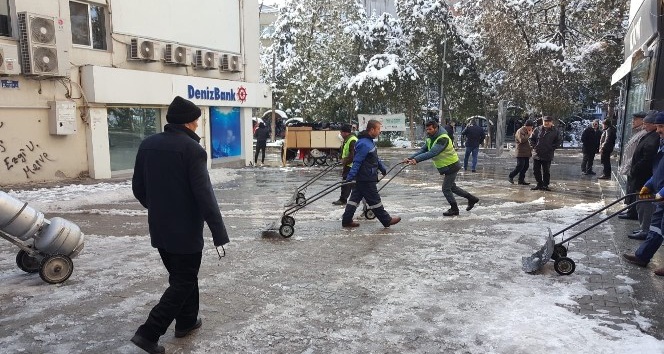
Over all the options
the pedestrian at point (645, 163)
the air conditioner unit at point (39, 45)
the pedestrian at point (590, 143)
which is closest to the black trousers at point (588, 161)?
the pedestrian at point (590, 143)

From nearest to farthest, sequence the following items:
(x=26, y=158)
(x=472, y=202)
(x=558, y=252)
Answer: (x=558, y=252) < (x=472, y=202) < (x=26, y=158)

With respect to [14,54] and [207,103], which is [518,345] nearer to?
[14,54]

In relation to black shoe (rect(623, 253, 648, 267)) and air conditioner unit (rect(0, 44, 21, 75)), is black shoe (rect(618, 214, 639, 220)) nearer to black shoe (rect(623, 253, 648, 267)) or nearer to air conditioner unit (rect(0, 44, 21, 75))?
black shoe (rect(623, 253, 648, 267))

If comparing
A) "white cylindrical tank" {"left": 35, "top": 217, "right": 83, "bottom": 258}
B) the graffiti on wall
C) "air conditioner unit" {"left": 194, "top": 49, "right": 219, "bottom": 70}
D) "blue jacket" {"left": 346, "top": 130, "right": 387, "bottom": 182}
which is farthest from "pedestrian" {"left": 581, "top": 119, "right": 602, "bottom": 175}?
the graffiti on wall

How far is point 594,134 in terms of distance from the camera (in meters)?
15.2

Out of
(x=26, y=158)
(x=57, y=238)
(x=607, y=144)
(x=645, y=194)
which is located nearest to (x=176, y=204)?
(x=57, y=238)

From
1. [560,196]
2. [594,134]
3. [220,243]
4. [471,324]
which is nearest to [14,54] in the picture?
[220,243]

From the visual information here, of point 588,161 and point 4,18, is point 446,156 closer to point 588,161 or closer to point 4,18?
point 588,161

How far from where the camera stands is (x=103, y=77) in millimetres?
13594

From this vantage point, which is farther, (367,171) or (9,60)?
(9,60)

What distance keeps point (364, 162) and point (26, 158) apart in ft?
30.6

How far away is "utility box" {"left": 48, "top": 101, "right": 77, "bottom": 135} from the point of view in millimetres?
12648

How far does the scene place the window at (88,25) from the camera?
13.5 metres

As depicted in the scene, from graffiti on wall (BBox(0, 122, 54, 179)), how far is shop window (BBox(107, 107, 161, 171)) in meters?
2.08
